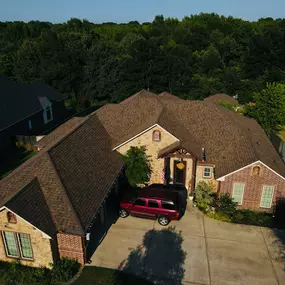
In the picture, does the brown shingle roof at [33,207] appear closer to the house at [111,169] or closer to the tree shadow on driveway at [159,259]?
the house at [111,169]

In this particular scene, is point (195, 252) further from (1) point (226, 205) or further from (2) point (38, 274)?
(2) point (38, 274)

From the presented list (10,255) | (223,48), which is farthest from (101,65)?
(10,255)

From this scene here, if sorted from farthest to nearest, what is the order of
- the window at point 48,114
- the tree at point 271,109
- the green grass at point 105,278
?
the window at point 48,114 → the tree at point 271,109 → the green grass at point 105,278

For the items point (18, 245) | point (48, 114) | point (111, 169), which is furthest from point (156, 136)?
point (48, 114)

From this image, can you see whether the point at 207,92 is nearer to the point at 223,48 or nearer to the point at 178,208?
the point at 223,48

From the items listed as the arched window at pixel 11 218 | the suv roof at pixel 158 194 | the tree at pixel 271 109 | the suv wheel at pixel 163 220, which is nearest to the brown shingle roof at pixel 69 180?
the arched window at pixel 11 218

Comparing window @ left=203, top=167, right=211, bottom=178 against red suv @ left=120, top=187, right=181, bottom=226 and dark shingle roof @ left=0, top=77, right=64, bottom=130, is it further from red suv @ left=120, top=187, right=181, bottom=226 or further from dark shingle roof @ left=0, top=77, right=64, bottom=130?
dark shingle roof @ left=0, top=77, right=64, bottom=130
